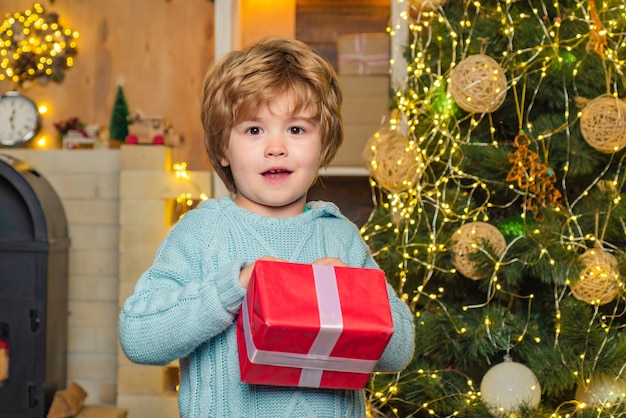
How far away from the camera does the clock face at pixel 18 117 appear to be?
335 centimetres

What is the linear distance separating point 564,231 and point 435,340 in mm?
422

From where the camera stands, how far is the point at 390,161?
2232 mm

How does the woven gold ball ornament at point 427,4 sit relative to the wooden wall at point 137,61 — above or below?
above

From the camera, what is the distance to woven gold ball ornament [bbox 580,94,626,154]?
2047 mm

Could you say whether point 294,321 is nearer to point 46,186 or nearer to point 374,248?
point 374,248

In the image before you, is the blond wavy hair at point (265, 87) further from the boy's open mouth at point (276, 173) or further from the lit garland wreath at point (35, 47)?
the lit garland wreath at point (35, 47)

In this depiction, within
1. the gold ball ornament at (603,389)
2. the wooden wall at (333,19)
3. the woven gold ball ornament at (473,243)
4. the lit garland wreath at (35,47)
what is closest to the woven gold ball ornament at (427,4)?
the woven gold ball ornament at (473,243)

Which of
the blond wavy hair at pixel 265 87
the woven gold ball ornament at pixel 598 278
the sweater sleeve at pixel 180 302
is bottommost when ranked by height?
the woven gold ball ornament at pixel 598 278

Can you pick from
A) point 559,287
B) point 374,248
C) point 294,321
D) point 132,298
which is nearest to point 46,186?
point 374,248

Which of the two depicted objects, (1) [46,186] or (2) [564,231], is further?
(1) [46,186]

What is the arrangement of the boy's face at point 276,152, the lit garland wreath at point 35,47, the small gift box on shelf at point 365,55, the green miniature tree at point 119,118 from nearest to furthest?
1. the boy's face at point 276,152
2. the small gift box on shelf at point 365,55
3. the green miniature tree at point 119,118
4. the lit garland wreath at point 35,47

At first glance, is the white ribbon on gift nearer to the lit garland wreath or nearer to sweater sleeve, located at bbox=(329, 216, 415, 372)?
sweater sleeve, located at bbox=(329, 216, 415, 372)

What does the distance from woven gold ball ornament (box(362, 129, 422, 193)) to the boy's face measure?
3.23 ft

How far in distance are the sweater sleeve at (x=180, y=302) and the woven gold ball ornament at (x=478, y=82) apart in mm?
1070
